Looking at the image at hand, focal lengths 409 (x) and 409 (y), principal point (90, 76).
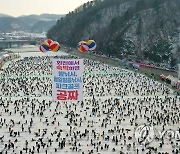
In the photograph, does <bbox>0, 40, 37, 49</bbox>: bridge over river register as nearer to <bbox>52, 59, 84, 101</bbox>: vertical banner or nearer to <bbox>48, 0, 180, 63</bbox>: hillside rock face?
<bbox>48, 0, 180, 63</bbox>: hillside rock face

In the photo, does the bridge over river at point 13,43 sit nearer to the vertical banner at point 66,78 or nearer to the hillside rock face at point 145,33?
the hillside rock face at point 145,33

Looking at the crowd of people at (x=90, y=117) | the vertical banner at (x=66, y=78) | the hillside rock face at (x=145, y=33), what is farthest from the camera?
the hillside rock face at (x=145, y=33)

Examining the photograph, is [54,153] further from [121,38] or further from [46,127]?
[121,38]

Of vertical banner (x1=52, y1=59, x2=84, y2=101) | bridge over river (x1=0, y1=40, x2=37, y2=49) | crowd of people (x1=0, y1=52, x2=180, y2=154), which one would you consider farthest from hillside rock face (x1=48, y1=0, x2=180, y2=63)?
vertical banner (x1=52, y1=59, x2=84, y2=101)

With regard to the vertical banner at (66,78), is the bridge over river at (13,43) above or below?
below

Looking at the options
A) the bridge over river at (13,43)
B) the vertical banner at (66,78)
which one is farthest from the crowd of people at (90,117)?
the bridge over river at (13,43)

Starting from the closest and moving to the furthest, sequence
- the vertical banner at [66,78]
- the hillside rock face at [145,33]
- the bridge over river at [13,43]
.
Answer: the vertical banner at [66,78] → the hillside rock face at [145,33] → the bridge over river at [13,43]
